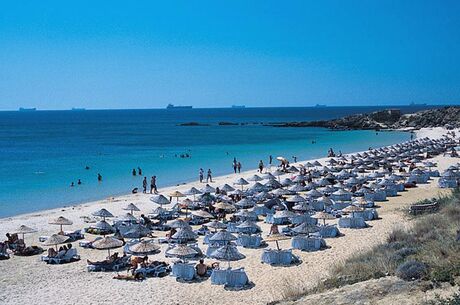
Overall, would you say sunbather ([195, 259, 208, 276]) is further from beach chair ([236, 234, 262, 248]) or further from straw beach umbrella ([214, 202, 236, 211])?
straw beach umbrella ([214, 202, 236, 211])

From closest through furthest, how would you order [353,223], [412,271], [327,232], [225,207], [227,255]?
1. [412,271]
2. [227,255]
3. [327,232]
4. [353,223]
5. [225,207]

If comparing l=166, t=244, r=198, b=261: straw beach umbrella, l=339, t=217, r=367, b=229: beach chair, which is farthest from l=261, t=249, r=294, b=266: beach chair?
l=339, t=217, r=367, b=229: beach chair

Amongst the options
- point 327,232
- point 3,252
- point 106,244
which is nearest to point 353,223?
point 327,232

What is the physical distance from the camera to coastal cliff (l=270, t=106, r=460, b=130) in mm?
99606

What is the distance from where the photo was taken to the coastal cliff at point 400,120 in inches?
3922

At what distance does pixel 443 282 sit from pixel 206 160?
158 ft

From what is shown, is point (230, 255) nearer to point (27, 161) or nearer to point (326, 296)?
point (326, 296)

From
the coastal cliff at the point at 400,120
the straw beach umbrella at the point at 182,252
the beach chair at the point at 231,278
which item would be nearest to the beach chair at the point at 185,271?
the straw beach umbrella at the point at 182,252

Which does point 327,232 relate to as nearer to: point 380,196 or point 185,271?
point 185,271

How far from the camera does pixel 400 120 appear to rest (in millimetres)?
109125

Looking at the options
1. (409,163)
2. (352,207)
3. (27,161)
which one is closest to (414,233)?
(352,207)

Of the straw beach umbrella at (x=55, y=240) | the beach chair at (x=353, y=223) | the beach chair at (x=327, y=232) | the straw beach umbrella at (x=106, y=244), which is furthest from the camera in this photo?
the beach chair at (x=353, y=223)

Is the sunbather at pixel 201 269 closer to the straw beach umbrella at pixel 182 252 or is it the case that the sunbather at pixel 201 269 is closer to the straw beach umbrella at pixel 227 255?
the straw beach umbrella at pixel 227 255

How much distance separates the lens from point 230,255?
1585cm
